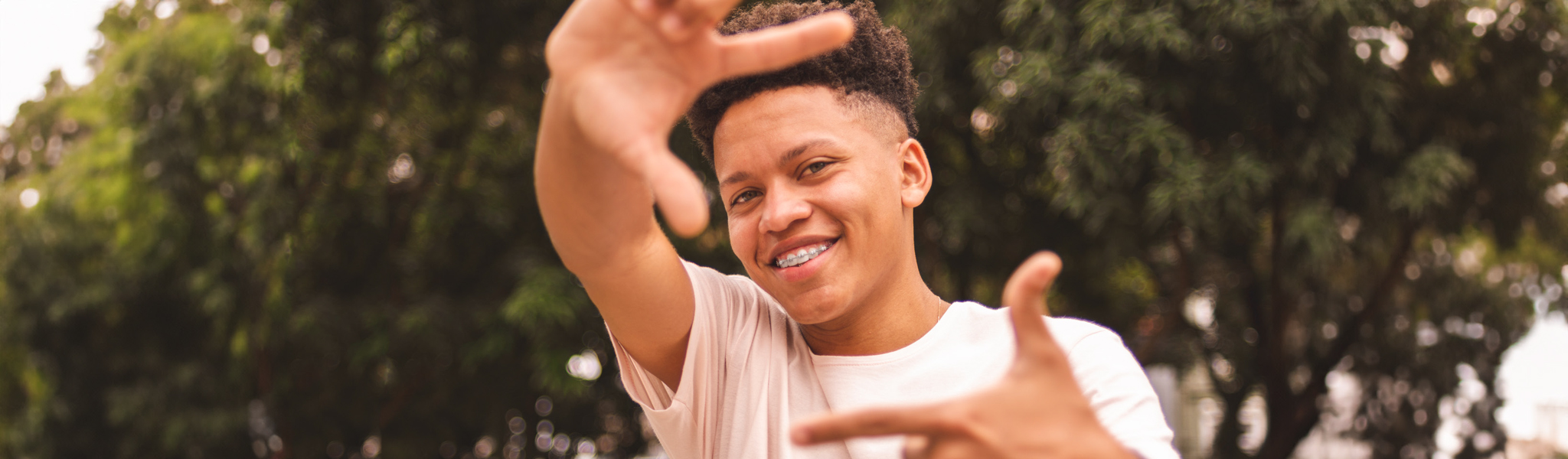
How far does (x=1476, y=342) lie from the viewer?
766cm

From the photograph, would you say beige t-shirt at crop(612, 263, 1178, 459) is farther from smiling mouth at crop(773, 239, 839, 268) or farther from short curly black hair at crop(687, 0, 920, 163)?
short curly black hair at crop(687, 0, 920, 163)

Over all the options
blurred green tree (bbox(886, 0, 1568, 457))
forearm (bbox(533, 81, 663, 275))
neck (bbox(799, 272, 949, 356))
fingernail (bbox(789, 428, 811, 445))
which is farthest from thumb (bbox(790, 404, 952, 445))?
blurred green tree (bbox(886, 0, 1568, 457))

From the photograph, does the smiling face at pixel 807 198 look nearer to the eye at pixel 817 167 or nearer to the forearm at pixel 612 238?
the eye at pixel 817 167

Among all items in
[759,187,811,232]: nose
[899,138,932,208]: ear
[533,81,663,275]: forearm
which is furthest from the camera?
[899,138,932,208]: ear

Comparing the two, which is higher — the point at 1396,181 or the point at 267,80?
the point at 1396,181

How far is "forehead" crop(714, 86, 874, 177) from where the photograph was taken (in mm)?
1519

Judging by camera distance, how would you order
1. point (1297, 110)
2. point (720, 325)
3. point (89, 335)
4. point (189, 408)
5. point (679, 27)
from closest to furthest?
point (679, 27) < point (720, 325) < point (1297, 110) < point (189, 408) < point (89, 335)

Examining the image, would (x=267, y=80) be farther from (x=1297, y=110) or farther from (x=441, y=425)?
(x=1297, y=110)

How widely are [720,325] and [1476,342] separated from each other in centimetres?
836

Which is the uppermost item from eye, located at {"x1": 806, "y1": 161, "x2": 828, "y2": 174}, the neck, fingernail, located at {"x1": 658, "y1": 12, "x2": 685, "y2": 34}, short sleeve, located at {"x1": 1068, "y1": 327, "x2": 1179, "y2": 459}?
fingernail, located at {"x1": 658, "y1": 12, "x2": 685, "y2": 34}

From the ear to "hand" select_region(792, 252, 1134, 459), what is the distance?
2.40ft

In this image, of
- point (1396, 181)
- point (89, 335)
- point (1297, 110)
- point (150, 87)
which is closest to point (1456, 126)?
point (1396, 181)

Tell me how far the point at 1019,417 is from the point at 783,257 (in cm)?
62

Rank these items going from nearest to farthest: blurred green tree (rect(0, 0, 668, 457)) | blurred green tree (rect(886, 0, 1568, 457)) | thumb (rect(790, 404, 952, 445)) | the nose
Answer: thumb (rect(790, 404, 952, 445)), the nose, blurred green tree (rect(886, 0, 1568, 457)), blurred green tree (rect(0, 0, 668, 457))
